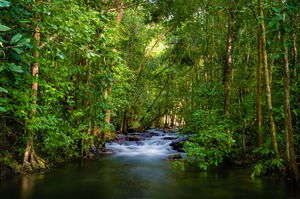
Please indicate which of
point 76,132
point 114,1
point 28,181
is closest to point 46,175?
point 28,181

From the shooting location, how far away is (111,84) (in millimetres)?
12820

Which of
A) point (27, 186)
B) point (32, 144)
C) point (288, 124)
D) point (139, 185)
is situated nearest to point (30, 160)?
point (32, 144)

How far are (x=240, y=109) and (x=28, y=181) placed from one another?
7939 mm

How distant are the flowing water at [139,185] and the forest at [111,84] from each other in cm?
53

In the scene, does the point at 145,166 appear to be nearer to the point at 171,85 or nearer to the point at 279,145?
the point at 279,145

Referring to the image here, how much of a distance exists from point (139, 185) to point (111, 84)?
6505 millimetres

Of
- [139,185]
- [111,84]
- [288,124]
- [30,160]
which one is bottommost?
[139,185]

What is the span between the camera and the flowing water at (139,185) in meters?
6.47

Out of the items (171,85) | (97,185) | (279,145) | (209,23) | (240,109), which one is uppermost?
(209,23)

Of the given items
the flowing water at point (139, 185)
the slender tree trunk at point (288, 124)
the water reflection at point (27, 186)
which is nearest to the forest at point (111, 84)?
the slender tree trunk at point (288, 124)

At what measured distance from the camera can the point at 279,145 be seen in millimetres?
7805

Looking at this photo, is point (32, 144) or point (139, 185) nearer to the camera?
point (139, 185)

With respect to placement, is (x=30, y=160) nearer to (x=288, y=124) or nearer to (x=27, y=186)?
(x=27, y=186)

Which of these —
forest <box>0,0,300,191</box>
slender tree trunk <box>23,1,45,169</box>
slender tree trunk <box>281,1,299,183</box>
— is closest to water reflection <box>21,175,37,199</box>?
forest <box>0,0,300,191</box>
